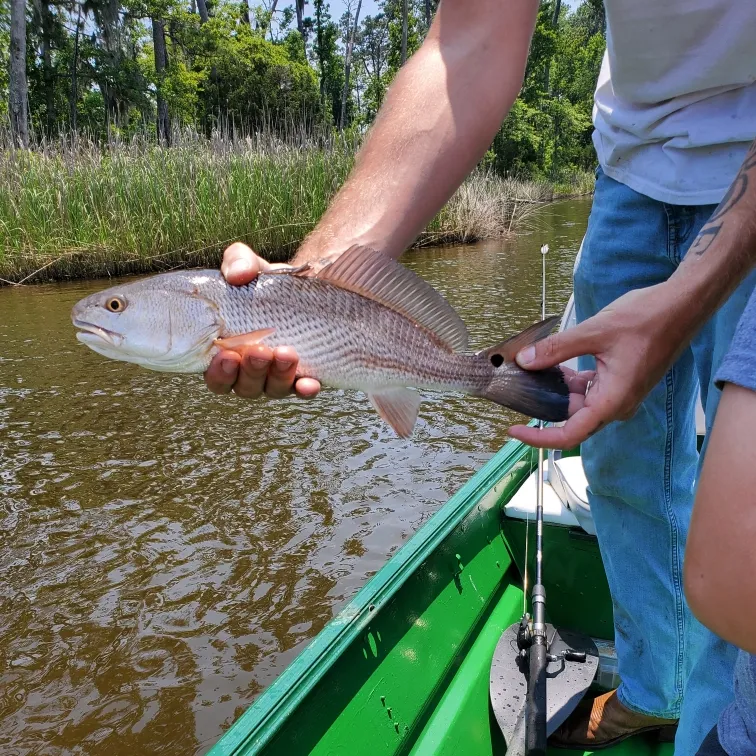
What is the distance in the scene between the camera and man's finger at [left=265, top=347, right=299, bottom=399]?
170 centimetres

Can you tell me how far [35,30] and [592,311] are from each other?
3533cm

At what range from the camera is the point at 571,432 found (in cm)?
135

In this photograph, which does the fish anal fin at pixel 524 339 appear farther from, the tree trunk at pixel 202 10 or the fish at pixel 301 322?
the tree trunk at pixel 202 10

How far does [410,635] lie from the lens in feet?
7.47

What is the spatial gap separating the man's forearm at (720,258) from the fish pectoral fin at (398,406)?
80cm

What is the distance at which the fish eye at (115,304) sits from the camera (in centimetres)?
174

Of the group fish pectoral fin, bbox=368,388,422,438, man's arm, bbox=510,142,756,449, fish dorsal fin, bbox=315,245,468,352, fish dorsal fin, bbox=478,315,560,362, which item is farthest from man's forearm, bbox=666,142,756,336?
fish pectoral fin, bbox=368,388,422,438

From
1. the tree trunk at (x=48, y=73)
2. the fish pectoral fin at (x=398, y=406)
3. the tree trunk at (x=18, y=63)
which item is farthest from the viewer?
the tree trunk at (x=48, y=73)

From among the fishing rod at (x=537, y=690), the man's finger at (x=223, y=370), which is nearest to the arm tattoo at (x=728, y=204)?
the fishing rod at (x=537, y=690)

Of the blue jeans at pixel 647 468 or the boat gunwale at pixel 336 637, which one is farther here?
the blue jeans at pixel 647 468

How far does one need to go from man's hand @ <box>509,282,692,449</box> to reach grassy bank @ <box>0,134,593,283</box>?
10.4 meters

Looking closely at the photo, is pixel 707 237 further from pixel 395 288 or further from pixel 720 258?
pixel 395 288

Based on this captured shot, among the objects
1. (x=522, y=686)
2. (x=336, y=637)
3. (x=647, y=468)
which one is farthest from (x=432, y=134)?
(x=522, y=686)

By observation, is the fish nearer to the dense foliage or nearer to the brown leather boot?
the brown leather boot
